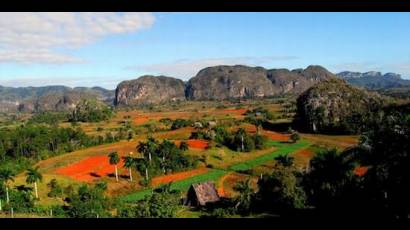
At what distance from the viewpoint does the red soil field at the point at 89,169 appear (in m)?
47.8

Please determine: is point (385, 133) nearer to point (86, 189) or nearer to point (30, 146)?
point (86, 189)

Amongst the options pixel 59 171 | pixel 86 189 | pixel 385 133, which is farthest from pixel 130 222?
pixel 59 171

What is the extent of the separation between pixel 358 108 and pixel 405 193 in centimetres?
6823

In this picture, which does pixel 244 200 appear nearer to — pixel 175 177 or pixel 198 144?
pixel 175 177

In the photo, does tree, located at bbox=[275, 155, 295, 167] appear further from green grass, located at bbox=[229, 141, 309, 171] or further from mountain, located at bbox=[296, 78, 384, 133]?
mountain, located at bbox=[296, 78, 384, 133]

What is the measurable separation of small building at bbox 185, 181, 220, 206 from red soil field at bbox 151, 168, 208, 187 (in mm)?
8520

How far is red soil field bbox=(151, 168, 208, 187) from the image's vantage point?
46.0 m

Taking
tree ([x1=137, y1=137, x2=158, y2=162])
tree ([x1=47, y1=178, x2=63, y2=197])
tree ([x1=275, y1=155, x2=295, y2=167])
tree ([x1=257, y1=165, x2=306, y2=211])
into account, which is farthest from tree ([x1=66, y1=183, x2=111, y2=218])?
tree ([x1=275, y1=155, x2=295, y2=167])

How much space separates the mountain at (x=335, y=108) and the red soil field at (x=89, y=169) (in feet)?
119

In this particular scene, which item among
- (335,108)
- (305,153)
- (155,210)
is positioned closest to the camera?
(155,210)

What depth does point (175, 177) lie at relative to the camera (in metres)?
48.1
